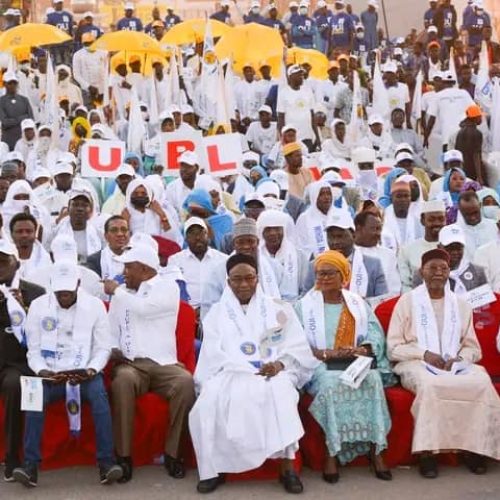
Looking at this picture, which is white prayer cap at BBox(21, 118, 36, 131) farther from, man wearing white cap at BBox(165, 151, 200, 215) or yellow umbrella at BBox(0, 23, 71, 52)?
man wearing white cap at BBox(165, 151, 200, 215)

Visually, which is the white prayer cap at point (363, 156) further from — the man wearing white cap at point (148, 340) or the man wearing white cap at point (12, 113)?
the man wearing white cap at point (148, 340)

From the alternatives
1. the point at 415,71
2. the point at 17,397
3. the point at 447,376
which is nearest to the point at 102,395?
the point at 17,397

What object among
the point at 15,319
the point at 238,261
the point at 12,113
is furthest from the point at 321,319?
the point at 12,113

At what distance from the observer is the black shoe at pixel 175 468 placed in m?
7.04

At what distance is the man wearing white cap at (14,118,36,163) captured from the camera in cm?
1541

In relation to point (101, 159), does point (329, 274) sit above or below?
below

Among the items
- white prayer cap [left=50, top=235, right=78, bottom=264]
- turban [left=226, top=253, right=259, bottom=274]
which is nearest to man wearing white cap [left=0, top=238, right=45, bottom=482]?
white prayer cap [left=50, top=235, right=78, bottom=264]

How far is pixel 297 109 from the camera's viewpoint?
54.7ft

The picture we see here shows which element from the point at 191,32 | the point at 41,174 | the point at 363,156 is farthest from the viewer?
the point at 191,32

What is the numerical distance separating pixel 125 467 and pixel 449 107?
436 inches

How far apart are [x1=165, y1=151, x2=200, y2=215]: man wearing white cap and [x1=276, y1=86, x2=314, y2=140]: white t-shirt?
508 cm

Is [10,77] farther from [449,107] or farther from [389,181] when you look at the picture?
[389,181]

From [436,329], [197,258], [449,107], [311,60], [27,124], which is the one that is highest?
[311,60]

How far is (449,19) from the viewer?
22.8 m
